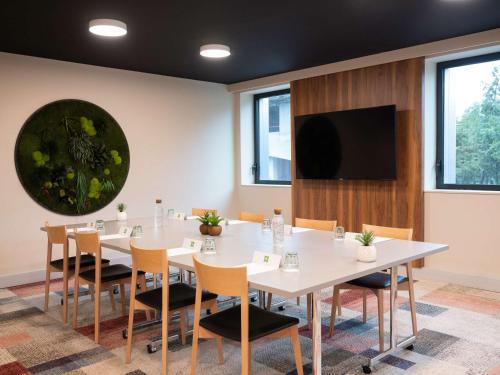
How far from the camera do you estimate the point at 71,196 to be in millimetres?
5496

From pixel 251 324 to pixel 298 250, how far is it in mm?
693

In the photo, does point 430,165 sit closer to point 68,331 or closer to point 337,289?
point 337,289

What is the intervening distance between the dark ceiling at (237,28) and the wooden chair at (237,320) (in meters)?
2.21

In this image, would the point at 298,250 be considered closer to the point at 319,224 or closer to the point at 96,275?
the point at 319,224

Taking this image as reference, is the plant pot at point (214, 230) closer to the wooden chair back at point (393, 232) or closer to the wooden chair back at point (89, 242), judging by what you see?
the wooden chair back at point (89, 242)

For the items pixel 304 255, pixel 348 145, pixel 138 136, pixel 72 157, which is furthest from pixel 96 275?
pixel 348 145

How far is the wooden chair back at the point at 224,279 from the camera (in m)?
2.24

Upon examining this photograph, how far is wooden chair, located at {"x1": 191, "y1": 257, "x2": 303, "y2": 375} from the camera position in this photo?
2.25m

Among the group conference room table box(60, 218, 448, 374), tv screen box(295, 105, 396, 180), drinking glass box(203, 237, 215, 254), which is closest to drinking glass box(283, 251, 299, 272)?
conference room table box(60, 218, 448, 374)

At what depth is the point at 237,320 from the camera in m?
2.55

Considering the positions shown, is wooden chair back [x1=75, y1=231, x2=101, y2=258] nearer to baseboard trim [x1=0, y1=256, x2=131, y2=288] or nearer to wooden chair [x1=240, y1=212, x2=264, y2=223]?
wooden chair [x1=240, y1=212, x2=264, y2=223]

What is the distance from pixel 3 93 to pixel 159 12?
2.30 metres

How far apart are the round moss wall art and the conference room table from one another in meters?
1.49

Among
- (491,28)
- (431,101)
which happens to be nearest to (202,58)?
(431,101)
